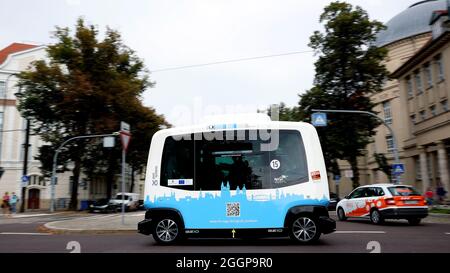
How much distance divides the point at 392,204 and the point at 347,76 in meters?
20.8

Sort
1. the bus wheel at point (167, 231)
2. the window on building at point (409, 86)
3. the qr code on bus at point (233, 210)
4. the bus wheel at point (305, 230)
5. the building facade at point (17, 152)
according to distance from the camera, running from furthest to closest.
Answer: the building facade at point (17, 152)
the window on building at point (409, 86)
the bus wheel at point (167, 231)
the qr code on bus at point (233, 210)
the bus wheel at point (305, 230)

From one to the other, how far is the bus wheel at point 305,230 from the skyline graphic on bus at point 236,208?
321mm

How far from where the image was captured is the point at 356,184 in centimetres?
3338

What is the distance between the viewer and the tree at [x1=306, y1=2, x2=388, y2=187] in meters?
33.2

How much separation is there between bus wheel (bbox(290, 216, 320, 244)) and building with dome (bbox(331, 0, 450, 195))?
25.1 m

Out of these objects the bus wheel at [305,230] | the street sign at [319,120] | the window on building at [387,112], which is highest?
the window on building at [387,112]

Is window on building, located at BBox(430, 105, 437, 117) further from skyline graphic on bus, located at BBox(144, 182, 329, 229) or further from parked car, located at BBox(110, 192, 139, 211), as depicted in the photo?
skyline graphic on bus, located at BBox(144, 182, 329, 229)

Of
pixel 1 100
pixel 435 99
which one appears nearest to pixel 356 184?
pixel 435 99

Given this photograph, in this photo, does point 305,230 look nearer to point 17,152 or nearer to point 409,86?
point 409,86

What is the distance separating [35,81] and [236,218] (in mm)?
30997

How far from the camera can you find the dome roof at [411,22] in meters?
50.9

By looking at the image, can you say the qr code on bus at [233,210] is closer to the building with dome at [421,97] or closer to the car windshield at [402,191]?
the car windshield at [402,191]

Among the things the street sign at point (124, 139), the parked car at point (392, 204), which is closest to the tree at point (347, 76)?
the parked car at point (392, 204)
